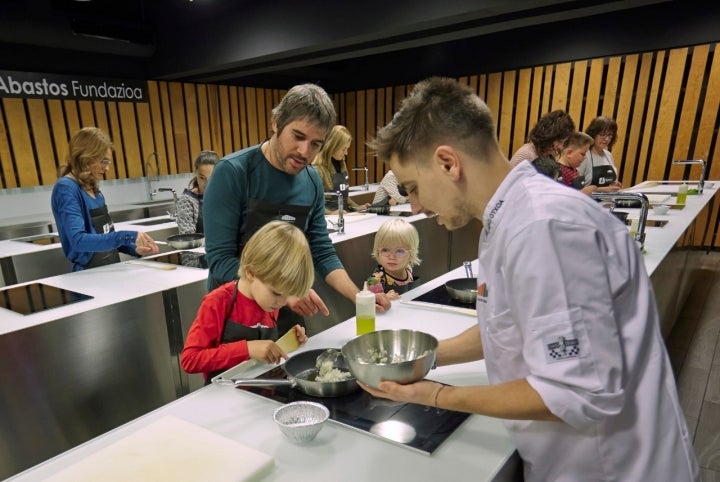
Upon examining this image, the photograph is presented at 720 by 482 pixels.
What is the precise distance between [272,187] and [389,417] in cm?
108

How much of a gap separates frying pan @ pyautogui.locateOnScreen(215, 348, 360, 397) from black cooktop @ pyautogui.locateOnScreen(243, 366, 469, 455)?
2 cm

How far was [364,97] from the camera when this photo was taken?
8.75 metres

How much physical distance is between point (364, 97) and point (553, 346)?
8566 millimetres

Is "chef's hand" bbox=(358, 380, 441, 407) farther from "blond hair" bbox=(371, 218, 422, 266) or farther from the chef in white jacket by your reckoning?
"blond hair" bbox=(371, 218, 422, 266)

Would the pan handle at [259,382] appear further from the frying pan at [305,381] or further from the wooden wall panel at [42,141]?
the wooden wall panel at [42,141]

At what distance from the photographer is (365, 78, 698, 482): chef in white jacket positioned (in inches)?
28.5

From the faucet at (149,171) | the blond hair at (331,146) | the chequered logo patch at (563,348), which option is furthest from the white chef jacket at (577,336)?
the faucet at (149,171)

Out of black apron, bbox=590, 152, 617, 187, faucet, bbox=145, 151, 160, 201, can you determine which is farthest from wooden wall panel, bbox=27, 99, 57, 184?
black apron, bbox=590, 152, 617, 187

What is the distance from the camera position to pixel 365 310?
5.15 feet

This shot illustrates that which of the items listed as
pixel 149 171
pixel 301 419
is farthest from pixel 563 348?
pixel 149 171

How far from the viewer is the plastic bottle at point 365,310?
1.56 m

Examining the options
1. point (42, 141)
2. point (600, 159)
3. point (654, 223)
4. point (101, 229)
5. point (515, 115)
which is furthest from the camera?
point (515, 115)

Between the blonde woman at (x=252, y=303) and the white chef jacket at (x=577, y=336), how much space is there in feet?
2.34

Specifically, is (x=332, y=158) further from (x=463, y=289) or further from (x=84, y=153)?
(x=463, y=289)
